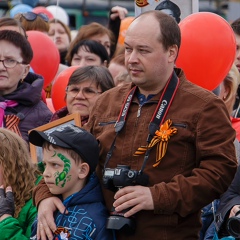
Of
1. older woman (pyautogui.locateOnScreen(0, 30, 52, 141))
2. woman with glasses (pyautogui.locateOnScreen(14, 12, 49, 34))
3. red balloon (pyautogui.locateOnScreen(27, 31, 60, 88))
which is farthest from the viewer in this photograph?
woman with glasses (pyautogui.locateOnScreen(14, 12, 49, 34))

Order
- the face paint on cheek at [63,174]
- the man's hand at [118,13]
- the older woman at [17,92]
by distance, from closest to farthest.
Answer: the face paint on cheek at [63,174] < the older woman at [17,92] < the man's hand at [118,13]

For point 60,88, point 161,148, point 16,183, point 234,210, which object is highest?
point 161,148

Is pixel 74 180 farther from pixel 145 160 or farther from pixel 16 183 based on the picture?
pixel 16 183

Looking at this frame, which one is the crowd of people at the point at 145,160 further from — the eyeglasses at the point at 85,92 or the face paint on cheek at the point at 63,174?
the eyeglasses at the point at 85,92

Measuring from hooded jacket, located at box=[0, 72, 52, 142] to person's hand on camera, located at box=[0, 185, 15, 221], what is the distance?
103 cm

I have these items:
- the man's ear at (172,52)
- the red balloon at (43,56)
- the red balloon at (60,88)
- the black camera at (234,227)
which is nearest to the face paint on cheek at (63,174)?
the man's ear at (172,52)

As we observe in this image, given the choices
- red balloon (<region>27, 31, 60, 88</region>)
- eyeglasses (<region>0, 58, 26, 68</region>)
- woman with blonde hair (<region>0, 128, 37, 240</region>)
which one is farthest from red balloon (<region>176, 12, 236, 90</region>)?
red balloon (<region>27, 31, 60, 88</region>)

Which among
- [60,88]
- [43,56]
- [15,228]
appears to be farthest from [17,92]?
[43,56]

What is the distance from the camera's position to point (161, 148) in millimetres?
4609

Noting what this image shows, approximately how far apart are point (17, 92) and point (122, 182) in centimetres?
229

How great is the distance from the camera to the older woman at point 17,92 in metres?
6.54

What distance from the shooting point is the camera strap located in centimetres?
464

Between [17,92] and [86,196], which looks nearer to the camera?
[86,196]

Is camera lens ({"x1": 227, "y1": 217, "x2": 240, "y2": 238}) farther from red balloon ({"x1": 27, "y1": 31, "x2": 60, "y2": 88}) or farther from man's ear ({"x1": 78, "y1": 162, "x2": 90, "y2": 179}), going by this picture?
red balloon ({"x1": 27, "y1": 31, "x2": 60, "y2": 88})
